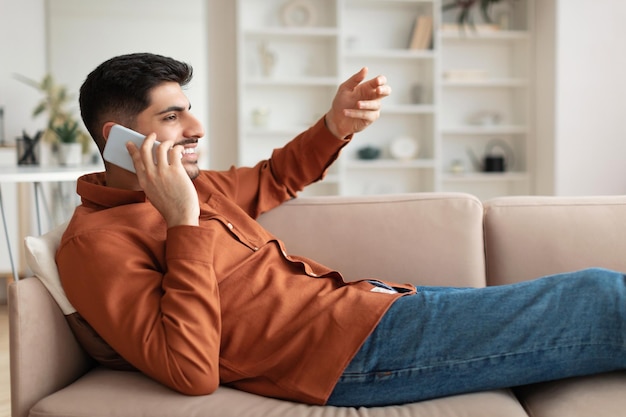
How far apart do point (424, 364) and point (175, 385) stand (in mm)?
476

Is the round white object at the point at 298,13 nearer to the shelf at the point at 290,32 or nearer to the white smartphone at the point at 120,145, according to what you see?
the shelf at the point at 290,32

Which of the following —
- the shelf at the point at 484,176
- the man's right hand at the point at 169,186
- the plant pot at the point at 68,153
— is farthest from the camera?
the shelf at the point at 484,176

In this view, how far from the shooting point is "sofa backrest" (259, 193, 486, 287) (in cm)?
186

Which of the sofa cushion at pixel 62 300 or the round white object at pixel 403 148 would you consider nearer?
the sofa cushion at pixel 62 300

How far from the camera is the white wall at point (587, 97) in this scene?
4883mm

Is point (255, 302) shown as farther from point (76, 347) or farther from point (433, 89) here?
point (433, 89)

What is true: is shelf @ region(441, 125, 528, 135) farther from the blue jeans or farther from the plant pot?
the blue jeans

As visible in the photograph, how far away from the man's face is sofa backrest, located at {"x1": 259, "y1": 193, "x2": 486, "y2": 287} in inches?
13.7

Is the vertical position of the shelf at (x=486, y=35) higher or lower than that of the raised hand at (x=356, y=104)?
higher

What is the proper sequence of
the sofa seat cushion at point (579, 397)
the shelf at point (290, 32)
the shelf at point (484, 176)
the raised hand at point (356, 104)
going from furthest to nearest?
1. the shelf at point (484, 176)
2. the shelf at point (290, 32)
3. the raised hand at point (356, 104)
4. the sofa seat cushion at point (579, 397)

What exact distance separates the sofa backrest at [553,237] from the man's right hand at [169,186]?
33.8 inches

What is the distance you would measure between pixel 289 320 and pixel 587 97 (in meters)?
4.09

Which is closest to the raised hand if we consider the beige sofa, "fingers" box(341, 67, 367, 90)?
"fingers" box(341, 67, 367, 90)

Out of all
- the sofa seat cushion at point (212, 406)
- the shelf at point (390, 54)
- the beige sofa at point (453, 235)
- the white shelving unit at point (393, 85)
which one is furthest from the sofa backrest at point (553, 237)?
the shelf at point (390, 54)
